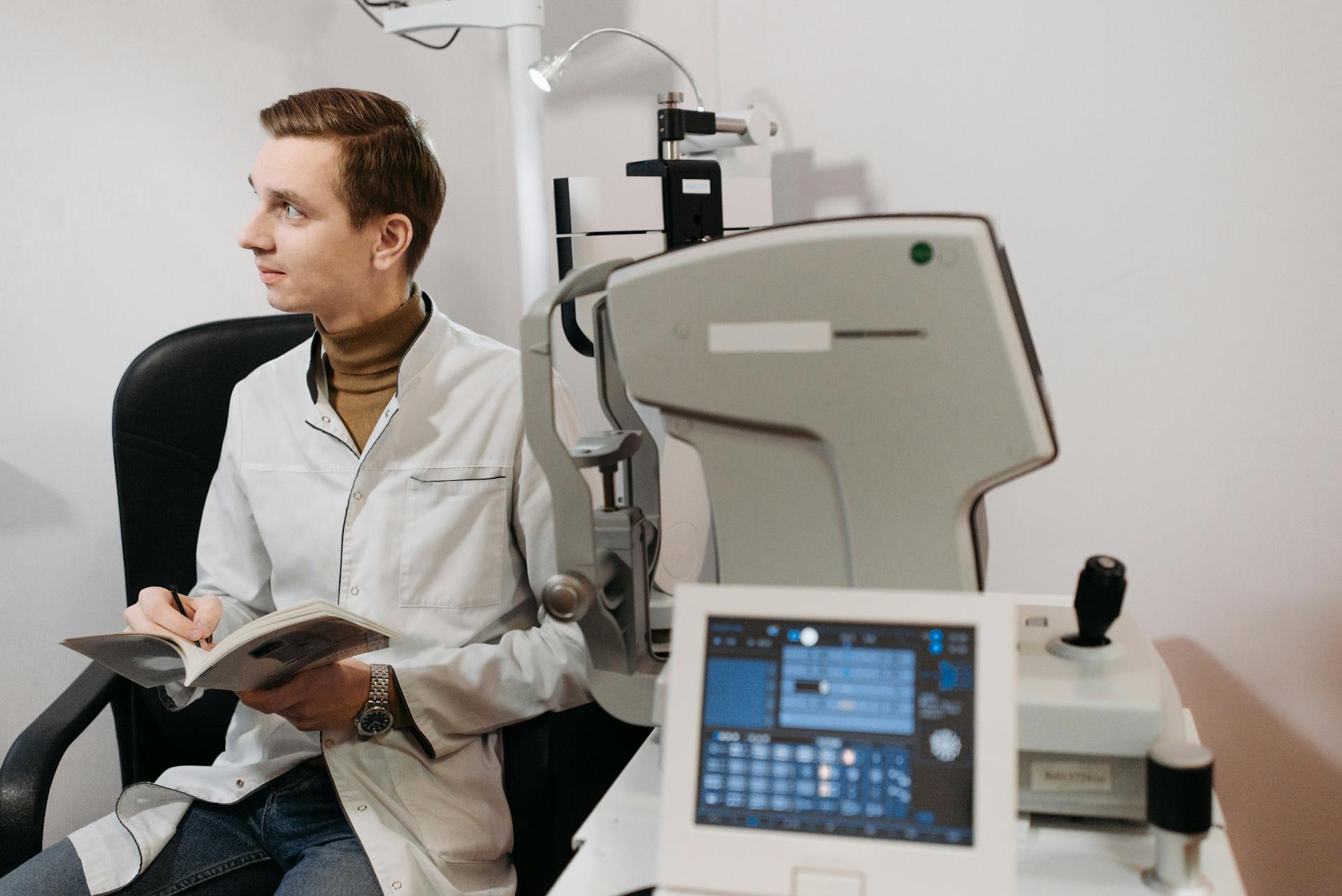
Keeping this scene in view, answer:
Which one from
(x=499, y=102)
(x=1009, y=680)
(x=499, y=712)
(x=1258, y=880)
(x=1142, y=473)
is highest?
(x=499, y=102)

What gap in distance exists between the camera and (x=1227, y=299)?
1.61 metres

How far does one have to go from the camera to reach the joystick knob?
747 millimetres

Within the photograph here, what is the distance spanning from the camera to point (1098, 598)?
900 millimetres

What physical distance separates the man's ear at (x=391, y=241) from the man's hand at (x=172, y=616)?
452 millimetres

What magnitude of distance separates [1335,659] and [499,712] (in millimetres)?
1183

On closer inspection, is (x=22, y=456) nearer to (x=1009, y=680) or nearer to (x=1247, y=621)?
(x=1009, y=680)

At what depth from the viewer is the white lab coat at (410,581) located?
1240mm

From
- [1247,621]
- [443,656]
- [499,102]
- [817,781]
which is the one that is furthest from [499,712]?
[499,102]

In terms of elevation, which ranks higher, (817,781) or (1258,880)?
(817,781)

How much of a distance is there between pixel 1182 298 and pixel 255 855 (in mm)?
1446

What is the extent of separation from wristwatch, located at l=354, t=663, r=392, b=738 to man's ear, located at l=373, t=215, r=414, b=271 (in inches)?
19.6

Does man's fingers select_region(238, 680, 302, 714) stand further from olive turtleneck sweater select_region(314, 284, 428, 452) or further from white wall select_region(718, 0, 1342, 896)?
white wall select_region(718, 0, 1342, 896)

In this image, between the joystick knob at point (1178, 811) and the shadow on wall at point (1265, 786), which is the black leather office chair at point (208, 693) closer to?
the joystick knob at point (1178, 811)

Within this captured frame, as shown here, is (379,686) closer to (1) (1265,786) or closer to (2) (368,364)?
(2) (368,364)
